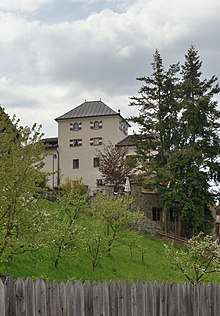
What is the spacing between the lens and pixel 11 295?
21.9ft

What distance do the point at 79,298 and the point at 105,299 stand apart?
444 mm

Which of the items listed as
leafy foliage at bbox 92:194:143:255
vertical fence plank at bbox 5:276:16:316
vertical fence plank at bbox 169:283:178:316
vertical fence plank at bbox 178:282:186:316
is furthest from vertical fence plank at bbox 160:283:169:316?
leafy foliage at bbox 92:194:143:255

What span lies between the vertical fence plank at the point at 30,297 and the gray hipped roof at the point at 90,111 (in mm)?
48866

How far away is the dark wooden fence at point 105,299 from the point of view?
6707 millimetres

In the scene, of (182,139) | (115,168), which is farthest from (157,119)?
(115,168)

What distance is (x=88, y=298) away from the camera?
711cm

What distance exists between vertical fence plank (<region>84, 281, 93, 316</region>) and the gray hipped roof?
48509mm

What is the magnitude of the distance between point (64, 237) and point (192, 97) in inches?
897

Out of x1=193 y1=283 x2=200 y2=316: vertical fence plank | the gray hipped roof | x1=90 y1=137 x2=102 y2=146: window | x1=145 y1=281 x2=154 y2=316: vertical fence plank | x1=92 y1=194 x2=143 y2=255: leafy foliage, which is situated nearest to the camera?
x1=145 y1=281 x2=154 y2=316: vertical fence plank

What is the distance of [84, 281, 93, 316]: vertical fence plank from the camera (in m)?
7.07

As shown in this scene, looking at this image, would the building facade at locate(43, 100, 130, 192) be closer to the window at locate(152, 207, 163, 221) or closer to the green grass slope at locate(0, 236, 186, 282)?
the window at locate(152, 207, 163, 221)

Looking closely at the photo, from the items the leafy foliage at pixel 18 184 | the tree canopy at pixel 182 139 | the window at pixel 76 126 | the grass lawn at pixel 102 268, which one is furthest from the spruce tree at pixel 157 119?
the leafy foliage at pixel 18 184

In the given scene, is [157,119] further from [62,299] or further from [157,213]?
[62,299]

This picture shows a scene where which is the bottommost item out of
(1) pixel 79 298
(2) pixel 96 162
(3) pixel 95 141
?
(1) pixel 79 298
